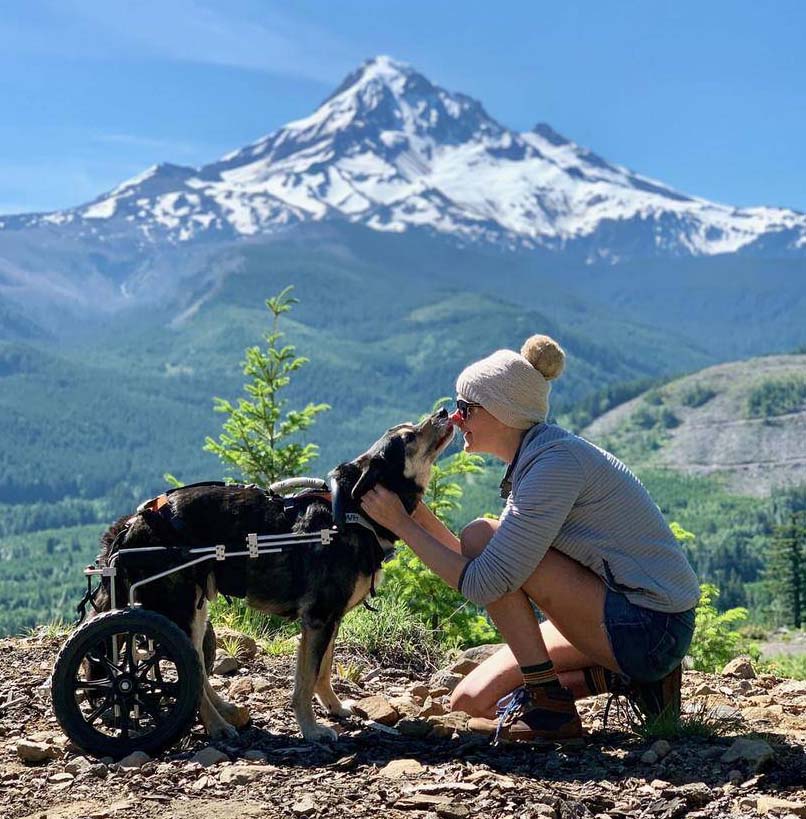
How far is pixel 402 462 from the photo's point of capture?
6.33 metres

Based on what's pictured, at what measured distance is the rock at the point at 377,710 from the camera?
652 cm

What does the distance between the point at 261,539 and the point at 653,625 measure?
7.28 ft

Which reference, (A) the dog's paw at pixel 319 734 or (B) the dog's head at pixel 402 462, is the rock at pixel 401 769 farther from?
(B) the dog's head at pixel 402 462

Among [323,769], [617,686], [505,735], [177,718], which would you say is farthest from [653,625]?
[177,718]

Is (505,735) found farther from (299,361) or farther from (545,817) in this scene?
(299,361)

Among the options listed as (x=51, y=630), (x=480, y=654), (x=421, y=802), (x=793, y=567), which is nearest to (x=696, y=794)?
(x=421, y=802)

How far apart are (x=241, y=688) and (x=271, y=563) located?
4.54 feet

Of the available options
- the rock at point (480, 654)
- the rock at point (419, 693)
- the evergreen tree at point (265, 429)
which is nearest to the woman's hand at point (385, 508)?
the rock at point (419, 693)

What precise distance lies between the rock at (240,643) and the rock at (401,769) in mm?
2874

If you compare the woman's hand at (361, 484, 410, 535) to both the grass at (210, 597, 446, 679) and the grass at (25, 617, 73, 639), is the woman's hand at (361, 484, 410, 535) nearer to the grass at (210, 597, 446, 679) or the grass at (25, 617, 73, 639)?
the grass at (210, 597, 446, 679)

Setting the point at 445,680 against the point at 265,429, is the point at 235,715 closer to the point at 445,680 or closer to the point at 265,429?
the point at 445,680

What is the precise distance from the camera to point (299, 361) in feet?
61.6

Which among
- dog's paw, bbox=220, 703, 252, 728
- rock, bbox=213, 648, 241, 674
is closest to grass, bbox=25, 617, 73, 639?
rock, bbox=213, 648, 241, 674

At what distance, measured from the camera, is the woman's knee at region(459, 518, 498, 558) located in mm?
6020
